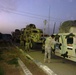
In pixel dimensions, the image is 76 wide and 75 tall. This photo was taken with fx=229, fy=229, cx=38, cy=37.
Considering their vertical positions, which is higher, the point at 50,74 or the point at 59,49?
the point at 59,49

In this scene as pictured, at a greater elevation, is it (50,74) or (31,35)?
(31,35)

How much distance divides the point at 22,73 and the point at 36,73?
677mm

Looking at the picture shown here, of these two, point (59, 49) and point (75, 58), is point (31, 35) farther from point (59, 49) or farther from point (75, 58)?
point (75, 58)

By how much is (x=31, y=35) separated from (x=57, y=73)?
1668cm

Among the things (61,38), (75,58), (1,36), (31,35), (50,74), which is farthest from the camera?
(1,36)

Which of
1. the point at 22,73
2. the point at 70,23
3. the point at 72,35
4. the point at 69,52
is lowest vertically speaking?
the point at 22,73

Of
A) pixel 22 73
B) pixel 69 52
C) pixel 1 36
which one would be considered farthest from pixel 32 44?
pixel 1 36

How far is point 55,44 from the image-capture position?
15.2 m

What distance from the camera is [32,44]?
26.6 metres

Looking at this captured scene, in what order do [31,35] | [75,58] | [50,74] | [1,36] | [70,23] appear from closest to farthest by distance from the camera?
1. [50,74]
2. [75,58]
3. [70,23]
4. [31,35]
5. [1,36]

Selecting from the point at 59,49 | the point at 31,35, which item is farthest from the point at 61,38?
the point at 31,35

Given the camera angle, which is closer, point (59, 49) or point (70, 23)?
point (59, 49)

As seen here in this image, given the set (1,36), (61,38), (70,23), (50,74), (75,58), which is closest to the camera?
(50,74)

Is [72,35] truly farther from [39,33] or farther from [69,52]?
[39,33]
